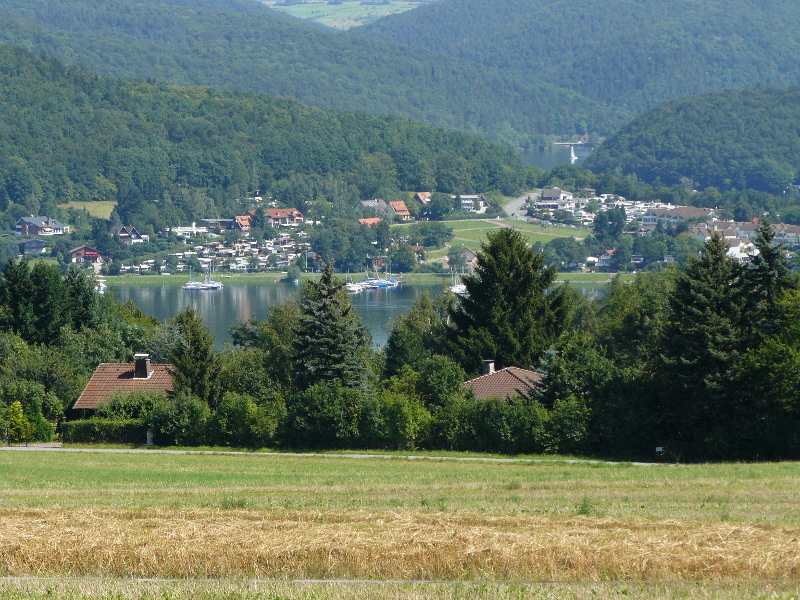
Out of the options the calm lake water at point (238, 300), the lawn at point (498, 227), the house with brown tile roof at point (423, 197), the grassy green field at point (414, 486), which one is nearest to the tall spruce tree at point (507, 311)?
the grassy green field at point (414, 486)

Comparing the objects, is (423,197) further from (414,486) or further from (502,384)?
(414,486)

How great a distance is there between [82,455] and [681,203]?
16888 cm

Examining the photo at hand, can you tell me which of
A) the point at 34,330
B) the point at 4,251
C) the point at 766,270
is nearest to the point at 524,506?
the point at 766,270

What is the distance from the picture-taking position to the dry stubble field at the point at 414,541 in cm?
1025

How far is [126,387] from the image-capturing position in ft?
105

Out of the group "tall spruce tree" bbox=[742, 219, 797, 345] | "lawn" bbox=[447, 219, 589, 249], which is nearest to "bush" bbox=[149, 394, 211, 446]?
"tall spruce tree" bbox=[742, 219, 797, 345]

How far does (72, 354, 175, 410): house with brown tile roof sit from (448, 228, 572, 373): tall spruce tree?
866 centimetres

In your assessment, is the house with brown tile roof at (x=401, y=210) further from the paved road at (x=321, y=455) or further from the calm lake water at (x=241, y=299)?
the paved road at (x=321, y=455)

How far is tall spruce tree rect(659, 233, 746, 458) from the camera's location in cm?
2420

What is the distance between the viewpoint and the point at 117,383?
107ft

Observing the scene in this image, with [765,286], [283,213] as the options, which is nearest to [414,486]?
[765,286]

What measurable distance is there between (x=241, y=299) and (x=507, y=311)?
257 feet

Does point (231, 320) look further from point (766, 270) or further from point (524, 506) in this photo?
point (524, 506)

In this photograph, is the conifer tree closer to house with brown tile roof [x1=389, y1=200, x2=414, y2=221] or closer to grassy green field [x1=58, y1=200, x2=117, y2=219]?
house with brown tile roof [x1=389, y1=200, x2=414, y2=221]
